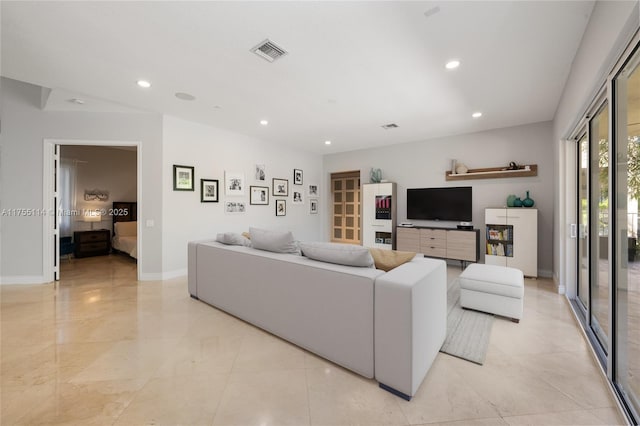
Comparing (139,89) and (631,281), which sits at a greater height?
(139,89)

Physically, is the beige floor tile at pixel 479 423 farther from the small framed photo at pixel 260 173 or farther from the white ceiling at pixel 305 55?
the small framed photo at pixel 260 173

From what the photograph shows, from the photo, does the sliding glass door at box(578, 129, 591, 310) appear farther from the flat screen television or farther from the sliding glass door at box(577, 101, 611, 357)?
the flat screen television

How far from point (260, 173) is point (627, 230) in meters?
5.40

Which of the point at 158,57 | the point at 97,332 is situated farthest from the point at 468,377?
the point at 158,57

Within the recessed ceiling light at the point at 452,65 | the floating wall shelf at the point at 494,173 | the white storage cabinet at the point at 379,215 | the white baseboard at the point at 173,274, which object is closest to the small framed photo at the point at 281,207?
the white storage cabinet at the point at 379,215

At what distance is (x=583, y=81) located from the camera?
2.21 metres

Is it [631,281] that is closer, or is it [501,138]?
[631,281]

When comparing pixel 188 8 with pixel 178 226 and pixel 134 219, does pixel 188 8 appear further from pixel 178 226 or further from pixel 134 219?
pixel 134 219

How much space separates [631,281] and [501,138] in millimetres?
4004

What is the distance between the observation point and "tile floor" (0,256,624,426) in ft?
4.91

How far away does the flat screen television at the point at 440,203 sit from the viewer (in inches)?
206

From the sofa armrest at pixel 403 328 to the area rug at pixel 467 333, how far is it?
52 cm

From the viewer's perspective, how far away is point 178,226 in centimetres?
445

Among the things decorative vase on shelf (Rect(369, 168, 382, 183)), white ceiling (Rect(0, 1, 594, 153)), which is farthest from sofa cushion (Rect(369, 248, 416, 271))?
decorative vase on shelf (Rect(369, 168, 382, 183))
